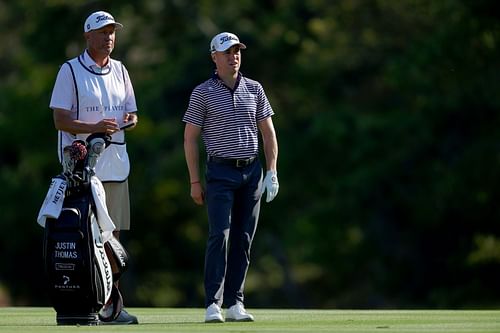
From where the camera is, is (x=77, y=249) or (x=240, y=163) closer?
(x=77, y=249)

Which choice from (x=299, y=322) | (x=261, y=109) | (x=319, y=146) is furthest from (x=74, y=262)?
(x=319, y=146)

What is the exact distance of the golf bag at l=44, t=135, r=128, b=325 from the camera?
35.2ft

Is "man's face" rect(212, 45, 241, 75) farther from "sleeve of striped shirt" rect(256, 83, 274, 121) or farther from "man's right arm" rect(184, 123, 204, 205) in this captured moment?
"man's right arm" rect(184, 123, 204, 205)

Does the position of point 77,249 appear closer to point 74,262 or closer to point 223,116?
point 74,262

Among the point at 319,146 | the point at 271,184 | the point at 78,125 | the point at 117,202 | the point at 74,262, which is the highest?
the point at 78,125

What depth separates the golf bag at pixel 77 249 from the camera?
10734mm

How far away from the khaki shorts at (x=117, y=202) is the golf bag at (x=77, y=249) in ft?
1.51

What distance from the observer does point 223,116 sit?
11.2 meters

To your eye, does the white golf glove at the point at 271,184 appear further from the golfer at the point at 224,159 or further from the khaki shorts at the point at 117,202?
the khaki shorts at the point at 117,202

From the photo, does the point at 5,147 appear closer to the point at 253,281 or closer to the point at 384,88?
the point at 253,281

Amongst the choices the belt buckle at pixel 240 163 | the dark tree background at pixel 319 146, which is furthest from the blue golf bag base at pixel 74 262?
the dark tree background at pixel 319 146

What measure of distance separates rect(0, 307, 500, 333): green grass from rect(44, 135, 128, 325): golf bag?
0.83 feet

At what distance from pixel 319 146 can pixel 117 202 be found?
25147mm

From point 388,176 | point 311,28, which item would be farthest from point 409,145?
point 311,28
